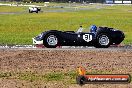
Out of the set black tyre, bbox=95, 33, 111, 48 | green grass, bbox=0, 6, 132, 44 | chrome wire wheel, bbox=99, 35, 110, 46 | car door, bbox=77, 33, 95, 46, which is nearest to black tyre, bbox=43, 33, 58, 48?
car door, bbox=77, 33, 95, 46

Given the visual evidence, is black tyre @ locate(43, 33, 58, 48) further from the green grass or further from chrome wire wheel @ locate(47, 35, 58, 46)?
the green grass

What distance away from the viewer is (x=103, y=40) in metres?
21.5

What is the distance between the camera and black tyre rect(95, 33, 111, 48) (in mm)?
21312

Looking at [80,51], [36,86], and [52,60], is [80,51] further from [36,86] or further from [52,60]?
[36,86]

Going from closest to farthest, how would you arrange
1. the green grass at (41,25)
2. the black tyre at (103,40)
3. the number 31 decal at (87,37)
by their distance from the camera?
1. the number 31 decal at (87,37)
2. the black tyre at (103,40)
3. the green grass at (41,25)

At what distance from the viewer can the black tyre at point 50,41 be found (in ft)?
69.4

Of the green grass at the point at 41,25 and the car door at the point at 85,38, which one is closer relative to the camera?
the car door at the point at 85,38

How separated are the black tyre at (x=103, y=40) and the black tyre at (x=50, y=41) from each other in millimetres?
2238

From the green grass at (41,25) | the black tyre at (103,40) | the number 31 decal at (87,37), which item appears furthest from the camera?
the green grass at (41,25)

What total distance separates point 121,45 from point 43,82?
35.8 ft

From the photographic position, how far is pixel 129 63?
16281 mm

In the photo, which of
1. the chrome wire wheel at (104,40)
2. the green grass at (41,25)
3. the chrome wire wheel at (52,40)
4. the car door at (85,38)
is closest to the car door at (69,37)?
the car door at (85,38)

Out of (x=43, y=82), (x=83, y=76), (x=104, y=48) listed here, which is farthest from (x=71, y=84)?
(x=104, y=48)

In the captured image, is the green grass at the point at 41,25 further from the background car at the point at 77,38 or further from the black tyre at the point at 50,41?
the black tyre at the point at 50,41
